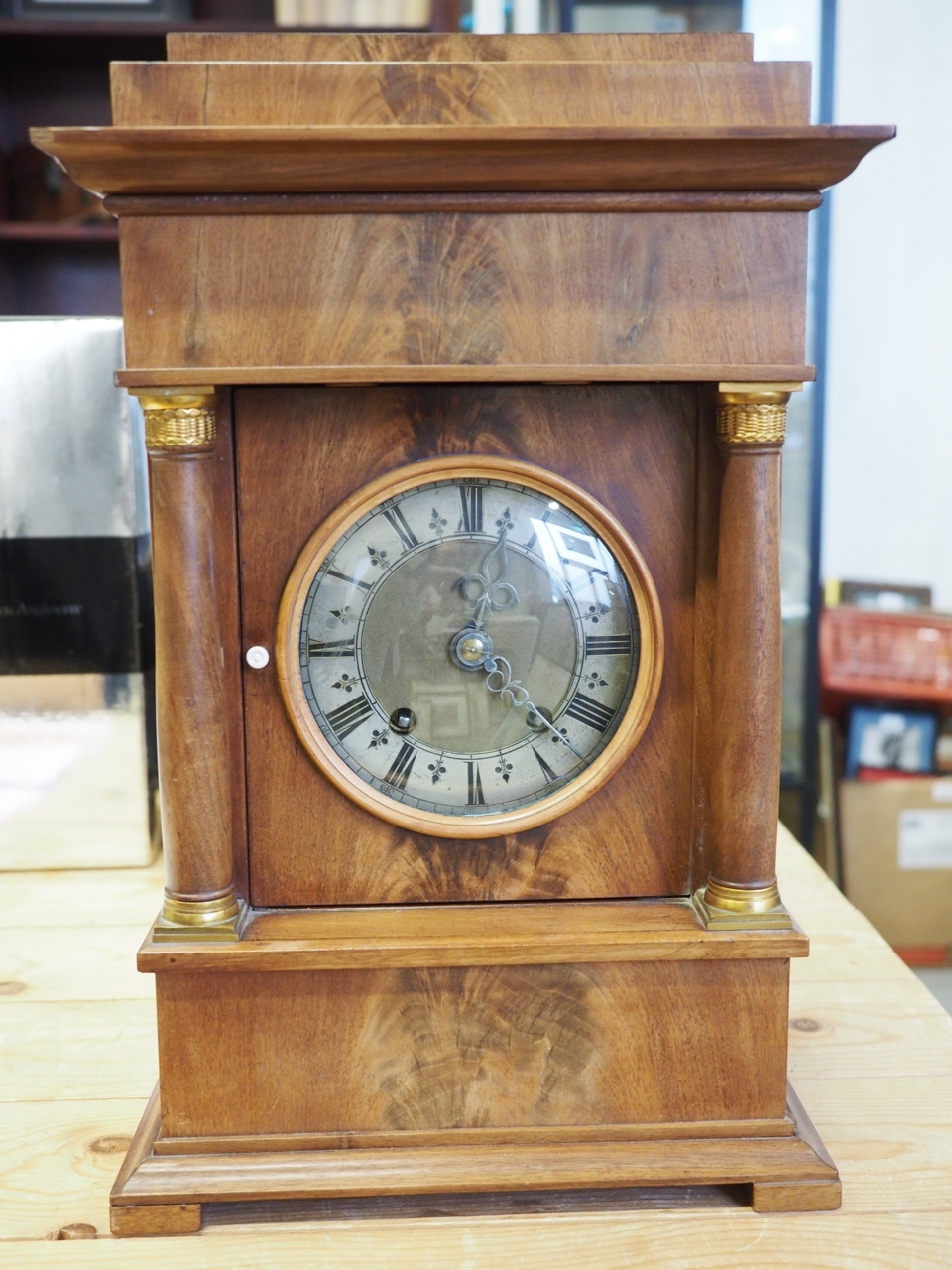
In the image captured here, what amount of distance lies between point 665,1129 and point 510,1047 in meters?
0.13

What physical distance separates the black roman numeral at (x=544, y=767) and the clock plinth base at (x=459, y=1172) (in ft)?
0.90

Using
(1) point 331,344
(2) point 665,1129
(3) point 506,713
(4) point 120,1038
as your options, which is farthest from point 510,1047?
(1) point 331,344

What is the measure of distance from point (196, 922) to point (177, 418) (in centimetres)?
36

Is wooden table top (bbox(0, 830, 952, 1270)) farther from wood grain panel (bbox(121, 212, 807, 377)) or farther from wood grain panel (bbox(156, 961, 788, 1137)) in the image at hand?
wood grain panel (bbox(121, 212, 807, 377))

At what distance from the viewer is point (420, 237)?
2.72 feet

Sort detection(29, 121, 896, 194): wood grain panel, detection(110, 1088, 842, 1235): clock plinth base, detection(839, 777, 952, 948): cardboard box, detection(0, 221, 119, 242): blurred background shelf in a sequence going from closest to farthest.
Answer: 1. detection(29, 121, 896, 194): wood grain panel
2. detection(110, 1088, 842, 1235): clock plinth base
3. detection(839, 777, 952, 948): cardboard box
4. detection(0, 221, 119, 242): blurred background shelf

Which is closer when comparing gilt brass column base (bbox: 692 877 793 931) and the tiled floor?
gilt brass column base (bbox: 692 877 793 931)

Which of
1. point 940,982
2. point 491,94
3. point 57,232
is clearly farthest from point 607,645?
point 57,232

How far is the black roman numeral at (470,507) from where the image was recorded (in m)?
0.91

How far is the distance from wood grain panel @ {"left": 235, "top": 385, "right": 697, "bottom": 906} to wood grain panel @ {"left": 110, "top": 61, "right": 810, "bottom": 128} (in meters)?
0.19

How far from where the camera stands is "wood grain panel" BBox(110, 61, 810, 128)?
81 centimetres

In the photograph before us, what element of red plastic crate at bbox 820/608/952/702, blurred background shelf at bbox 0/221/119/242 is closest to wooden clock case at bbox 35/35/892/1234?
red plastic crate at bbox 820/608/952/702

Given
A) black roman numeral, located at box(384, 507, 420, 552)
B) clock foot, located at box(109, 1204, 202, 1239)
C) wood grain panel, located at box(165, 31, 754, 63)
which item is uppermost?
wood grain panel, located at box(165, 31, 754, 63)

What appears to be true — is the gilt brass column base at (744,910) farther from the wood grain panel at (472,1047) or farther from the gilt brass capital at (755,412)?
the gilt brass capital at (755,412)
